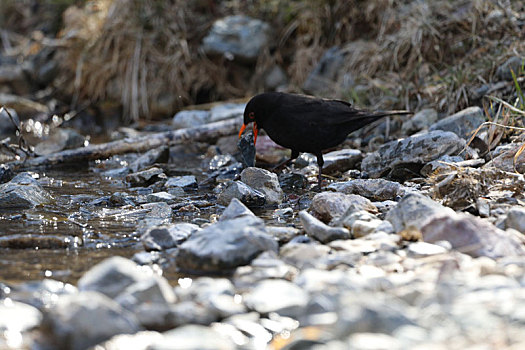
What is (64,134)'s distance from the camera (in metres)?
7.04

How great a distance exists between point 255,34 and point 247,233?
644cm

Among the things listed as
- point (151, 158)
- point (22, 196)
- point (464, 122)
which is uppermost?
point (464, 122)

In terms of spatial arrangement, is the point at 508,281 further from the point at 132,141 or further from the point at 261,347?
the point at 132,141

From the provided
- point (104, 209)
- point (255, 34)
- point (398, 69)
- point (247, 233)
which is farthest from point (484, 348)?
point (255, 34)

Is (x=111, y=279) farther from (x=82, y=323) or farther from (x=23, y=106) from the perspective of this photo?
(x=23, y=106)

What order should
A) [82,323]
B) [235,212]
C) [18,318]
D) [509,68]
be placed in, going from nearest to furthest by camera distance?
[82,323]
[18,318]
[235,212]
[509,68]

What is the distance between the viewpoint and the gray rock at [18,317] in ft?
6.56

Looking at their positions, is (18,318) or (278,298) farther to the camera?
(278,298)

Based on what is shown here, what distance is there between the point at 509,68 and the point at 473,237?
3.79m

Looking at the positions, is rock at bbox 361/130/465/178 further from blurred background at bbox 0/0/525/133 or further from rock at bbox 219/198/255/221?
rock at bbox 219/198/255/221

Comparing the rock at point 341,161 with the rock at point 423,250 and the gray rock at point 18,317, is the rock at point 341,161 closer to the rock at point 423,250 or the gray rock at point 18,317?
the rock at point 423,250

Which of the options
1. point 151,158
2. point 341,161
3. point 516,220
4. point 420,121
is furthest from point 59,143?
point 516,220

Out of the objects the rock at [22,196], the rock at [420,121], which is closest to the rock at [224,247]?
the rock at [22,196]

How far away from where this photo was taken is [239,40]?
28.7 feet
